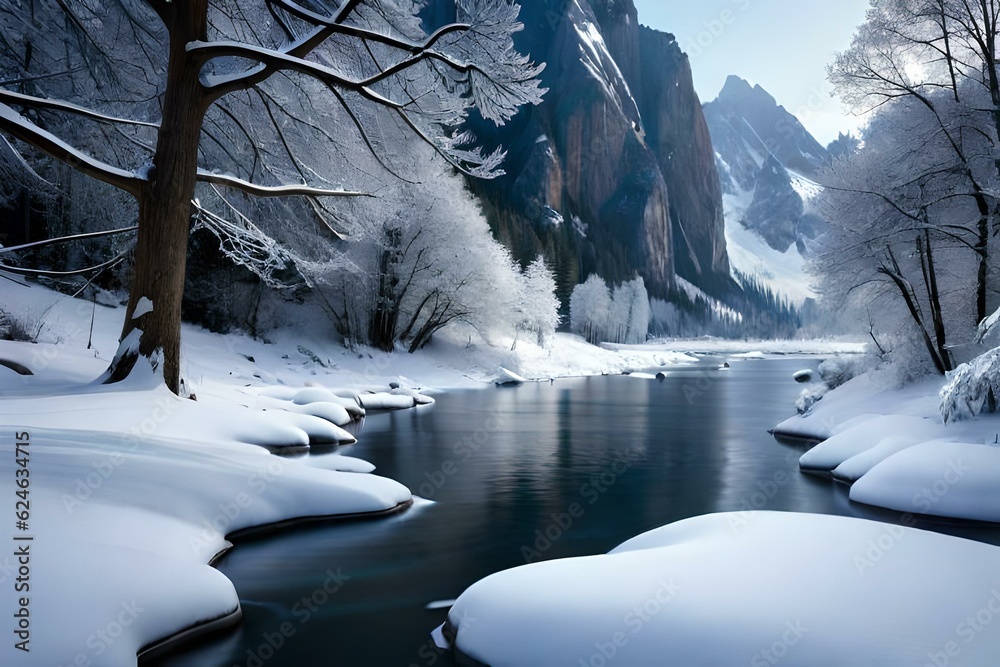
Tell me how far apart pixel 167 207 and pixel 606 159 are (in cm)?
14667

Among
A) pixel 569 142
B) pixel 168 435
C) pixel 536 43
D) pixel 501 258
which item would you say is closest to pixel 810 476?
pixel 168 435

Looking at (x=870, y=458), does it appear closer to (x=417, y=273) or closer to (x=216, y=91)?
(x=216, y=91)

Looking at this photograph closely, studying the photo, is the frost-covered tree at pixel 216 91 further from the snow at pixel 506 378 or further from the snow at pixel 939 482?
the snow at pixel 506 378

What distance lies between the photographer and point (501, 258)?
119 ft

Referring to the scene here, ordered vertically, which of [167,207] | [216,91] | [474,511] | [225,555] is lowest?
[474,511]

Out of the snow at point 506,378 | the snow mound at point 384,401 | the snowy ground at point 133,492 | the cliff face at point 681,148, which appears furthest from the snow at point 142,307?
the cliff face at point 681,148

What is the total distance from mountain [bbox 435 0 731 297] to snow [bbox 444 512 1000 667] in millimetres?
70077

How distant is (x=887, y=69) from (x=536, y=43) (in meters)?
138

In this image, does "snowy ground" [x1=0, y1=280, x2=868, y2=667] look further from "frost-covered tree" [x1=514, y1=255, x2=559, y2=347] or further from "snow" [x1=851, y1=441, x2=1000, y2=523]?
"frost-covered tree" [x1=514, y1=255, x2=559, y2=347]

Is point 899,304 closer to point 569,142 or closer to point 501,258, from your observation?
point 501,258

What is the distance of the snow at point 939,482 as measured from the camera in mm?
8164

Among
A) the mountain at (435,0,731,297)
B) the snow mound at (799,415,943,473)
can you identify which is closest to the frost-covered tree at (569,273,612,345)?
the mountain at (435,0,731,297)

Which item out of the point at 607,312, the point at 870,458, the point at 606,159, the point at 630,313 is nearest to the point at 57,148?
the point at 870,458

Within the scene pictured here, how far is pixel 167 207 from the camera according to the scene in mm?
9062
